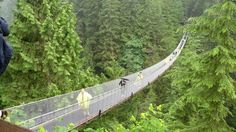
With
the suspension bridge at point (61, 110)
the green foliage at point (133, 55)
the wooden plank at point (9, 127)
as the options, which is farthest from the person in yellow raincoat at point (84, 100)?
the green foliage at point (133, 55)

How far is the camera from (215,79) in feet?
23.7

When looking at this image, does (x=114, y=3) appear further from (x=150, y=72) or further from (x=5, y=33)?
(x=5, y=33)

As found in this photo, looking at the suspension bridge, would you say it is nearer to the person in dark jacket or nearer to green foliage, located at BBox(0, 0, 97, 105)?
the person in dark jacket

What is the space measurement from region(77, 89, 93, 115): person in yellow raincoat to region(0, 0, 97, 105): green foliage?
10.2ft

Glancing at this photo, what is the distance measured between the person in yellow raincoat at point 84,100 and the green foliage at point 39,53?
122 inches

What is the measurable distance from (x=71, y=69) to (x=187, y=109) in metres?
4.49

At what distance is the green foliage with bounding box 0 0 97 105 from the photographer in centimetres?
1312

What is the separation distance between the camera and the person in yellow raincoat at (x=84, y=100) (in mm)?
9297

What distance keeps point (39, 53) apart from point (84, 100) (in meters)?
4.80

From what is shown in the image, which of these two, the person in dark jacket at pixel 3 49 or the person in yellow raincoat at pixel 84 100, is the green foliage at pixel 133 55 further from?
the person in dark jacket at pixel 3 49

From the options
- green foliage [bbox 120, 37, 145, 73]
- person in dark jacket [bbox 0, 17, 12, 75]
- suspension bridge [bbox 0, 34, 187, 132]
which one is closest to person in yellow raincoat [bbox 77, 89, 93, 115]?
suspension bridge [bbox 0, 34, 187, 132]

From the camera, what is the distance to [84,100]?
957 cm

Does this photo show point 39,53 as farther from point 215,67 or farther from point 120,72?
point 120,72

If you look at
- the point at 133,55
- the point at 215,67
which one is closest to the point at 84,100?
the point at 215,67
